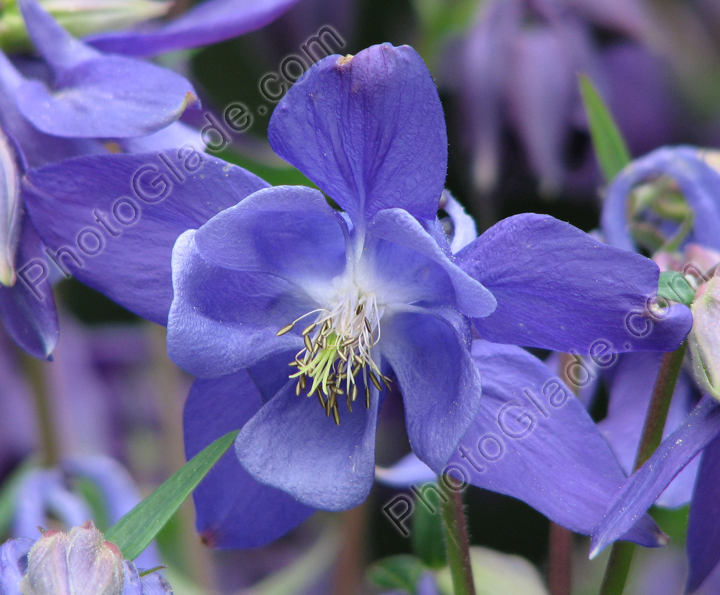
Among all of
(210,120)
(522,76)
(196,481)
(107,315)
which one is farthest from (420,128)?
(107,315)

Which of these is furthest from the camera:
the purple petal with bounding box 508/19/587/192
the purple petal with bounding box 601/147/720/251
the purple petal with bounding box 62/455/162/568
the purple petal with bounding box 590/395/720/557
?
the purple petal with bounding box 508/19/587/192

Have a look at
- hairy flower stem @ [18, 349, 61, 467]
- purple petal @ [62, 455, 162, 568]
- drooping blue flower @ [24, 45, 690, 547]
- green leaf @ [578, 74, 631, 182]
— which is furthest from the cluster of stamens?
hairy flower stem @ [18, 349, 61, 467]

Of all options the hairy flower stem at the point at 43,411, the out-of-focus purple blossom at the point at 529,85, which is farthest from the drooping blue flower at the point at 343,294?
the out-of-focus purple blossom at the point at 529,85

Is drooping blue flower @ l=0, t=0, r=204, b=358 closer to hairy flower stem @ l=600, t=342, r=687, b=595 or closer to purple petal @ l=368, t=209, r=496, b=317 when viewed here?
purple petal @ l=368, t=209, r=496, b=317

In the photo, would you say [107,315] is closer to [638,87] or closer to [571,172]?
[571,172]

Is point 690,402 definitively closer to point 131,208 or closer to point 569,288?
point 569,288

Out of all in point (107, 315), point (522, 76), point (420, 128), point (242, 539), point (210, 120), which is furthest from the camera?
point (107, 315)

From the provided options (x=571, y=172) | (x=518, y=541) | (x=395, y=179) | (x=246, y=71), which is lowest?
(x=518, y=541)
